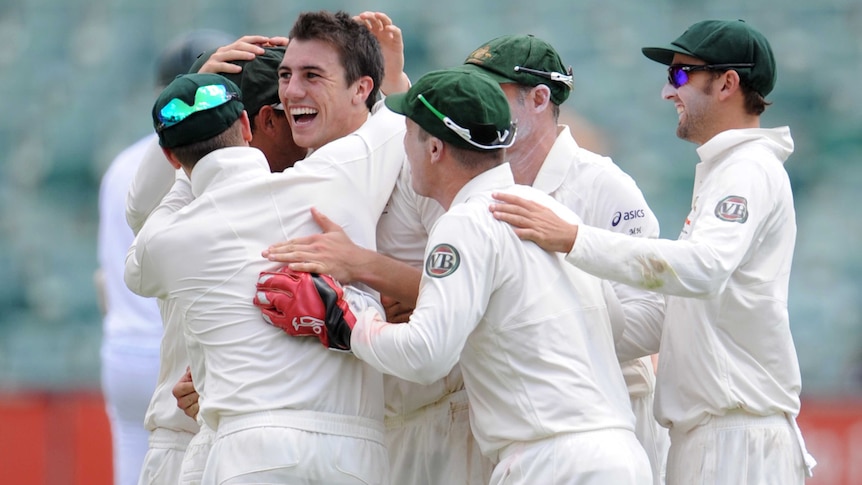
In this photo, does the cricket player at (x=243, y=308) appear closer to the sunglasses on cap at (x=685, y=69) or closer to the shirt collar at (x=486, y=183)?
the shirt collar at (x=486, y=183)

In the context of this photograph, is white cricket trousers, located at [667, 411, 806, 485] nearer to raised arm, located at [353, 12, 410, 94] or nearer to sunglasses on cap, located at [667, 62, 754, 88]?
sunglasses on cap, located at [667, 62, 754, 88]

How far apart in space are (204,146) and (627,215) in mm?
1306

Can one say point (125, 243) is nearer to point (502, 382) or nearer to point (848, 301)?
point (502, 382)

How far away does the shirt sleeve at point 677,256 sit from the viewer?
3594mm

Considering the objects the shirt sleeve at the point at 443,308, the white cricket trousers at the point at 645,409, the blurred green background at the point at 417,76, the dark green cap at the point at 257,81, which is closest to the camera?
the shirt sleeve at the point at 443,308

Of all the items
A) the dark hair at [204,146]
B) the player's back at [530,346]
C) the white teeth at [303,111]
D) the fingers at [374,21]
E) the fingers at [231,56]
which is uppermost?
the fingers at [374,21]

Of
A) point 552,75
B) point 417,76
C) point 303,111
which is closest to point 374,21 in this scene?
point 303,111

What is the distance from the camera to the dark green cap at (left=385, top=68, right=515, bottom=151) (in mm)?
3596

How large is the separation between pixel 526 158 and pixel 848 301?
558cm

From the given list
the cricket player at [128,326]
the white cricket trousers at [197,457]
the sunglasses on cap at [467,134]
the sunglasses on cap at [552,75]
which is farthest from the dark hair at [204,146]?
the cricket player at [128,326]

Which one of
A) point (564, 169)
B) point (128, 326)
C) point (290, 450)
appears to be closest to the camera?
point (290, 450)

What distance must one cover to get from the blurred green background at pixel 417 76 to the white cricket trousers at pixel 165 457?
4.90 meters

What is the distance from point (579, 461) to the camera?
346 cm

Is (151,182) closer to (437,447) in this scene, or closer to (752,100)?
(437,447)
